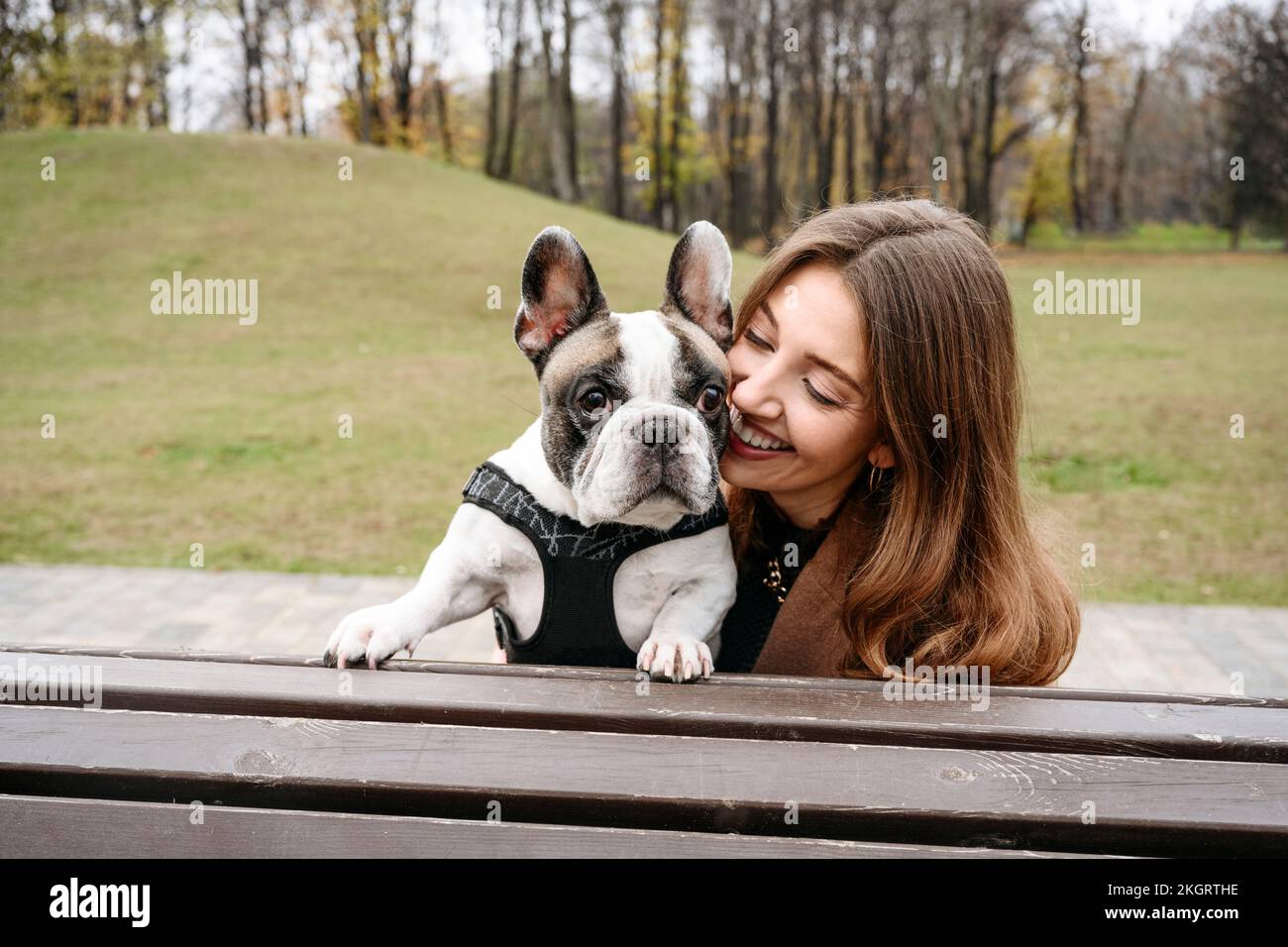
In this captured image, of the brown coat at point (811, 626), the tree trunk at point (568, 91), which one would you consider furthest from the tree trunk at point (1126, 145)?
the brown coat at point (811, 626)

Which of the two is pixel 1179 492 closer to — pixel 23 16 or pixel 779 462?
pixel 779 462

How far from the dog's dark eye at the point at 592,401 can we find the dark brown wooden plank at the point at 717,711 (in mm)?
758

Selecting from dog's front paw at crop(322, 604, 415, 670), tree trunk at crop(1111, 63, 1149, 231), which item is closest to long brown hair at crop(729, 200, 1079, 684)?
dog's front paw at crop(322, 604, 415, 670)

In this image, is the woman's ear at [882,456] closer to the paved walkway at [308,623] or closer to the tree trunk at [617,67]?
the paved walkway at [308,623]

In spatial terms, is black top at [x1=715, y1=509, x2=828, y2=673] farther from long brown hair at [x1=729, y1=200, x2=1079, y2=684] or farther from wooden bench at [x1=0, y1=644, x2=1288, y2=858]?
wooden bench at [x1=0, y1=644, x2=1288, y2=858]

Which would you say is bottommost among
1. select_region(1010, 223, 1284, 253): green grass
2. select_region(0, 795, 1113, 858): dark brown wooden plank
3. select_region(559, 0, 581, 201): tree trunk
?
select_region(0, 795, 1113, 858): dark brown wooden plank

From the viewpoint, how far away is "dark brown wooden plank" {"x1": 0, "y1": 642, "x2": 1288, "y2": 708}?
198 cm

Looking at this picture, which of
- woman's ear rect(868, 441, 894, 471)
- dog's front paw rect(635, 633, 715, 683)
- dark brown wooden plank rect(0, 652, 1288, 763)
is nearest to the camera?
dark brown wooden plank rect(0, 652, 1288, 763)

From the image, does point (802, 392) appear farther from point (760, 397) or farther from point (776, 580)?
point (776, 580)

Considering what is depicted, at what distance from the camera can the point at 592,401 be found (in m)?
2.54

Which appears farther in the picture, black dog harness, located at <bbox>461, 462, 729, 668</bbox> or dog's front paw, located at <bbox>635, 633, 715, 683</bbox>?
black dog harness, located at <bbox>461, 462, 729, 668</bbox>

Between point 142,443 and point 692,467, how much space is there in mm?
10707

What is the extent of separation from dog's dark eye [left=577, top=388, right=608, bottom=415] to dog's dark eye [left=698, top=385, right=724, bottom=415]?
9.4 inches

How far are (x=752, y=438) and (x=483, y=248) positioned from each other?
842 inches
